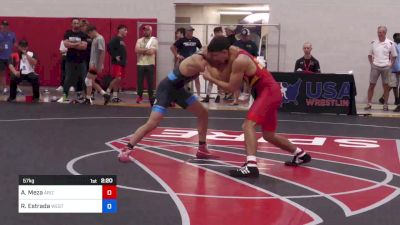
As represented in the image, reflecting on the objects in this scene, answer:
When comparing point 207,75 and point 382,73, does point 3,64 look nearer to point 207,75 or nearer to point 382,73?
point 382,73

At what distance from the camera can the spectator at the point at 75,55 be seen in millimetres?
13266

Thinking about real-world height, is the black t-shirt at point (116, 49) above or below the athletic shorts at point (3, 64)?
above

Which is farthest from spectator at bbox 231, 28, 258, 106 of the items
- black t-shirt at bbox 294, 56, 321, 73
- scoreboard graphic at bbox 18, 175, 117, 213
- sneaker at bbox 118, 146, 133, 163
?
scoreboard graphic at bbox 18, 175, 117, 213

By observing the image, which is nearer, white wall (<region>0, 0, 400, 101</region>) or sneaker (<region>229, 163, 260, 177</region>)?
sneaker (<region>229, 163, 260, 177</region>)

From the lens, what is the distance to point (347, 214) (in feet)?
17.0

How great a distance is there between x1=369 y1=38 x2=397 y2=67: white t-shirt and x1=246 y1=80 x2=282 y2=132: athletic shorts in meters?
7.60

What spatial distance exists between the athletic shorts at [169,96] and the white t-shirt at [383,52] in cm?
761

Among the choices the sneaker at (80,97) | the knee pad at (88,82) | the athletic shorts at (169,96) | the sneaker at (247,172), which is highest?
the athletic shorts at (169,96)

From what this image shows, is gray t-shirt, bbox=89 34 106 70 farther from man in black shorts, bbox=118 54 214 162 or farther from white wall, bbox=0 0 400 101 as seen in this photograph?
man in black shorts, bbox=118 54 214 162

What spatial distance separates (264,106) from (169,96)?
1142 millimetres

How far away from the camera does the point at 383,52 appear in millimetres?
13797

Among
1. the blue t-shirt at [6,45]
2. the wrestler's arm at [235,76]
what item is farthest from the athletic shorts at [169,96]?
the blue t-shirt at [6,45]

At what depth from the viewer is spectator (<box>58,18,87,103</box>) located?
13.3m

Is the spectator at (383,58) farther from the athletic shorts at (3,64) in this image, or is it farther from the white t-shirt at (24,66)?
the athletic shorts at (3,64)
